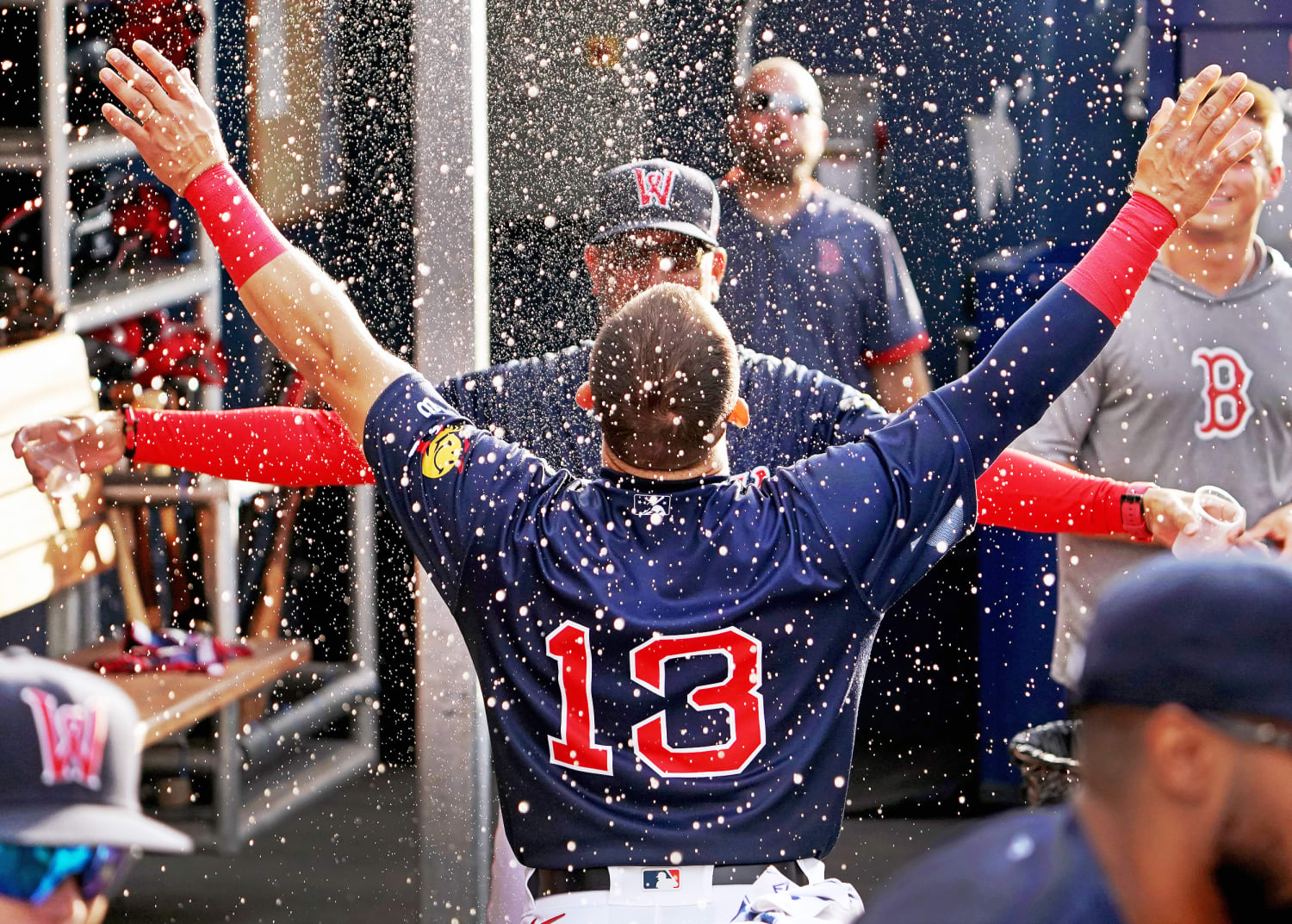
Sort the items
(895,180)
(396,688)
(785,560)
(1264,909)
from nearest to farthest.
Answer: (1264,909), (785,560), (396,688), (895,180)

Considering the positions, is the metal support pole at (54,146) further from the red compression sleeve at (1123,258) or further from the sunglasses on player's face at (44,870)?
the sunglasses on player's face at (44,870)

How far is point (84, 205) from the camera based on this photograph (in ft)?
15.7

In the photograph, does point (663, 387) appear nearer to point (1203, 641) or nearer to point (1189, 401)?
point (1203, 641)

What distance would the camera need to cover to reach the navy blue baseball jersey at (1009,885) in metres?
1.09

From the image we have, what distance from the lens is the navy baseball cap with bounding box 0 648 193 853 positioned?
1397mm

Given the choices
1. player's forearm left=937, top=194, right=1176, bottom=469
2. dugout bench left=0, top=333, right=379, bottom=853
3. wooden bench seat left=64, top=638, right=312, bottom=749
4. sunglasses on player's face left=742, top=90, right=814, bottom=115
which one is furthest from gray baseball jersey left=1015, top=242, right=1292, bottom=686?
dugout bench left=0, top=333, right=379, bottom=853

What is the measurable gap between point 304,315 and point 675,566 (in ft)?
2.02

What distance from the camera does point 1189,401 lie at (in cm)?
369

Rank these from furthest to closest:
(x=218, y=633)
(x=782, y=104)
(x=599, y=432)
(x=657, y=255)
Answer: (x=218, y=633) → (x=782, y=104) → (x=657, y=255) → (x=599, y=432)

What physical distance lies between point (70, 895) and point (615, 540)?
951 millimetres

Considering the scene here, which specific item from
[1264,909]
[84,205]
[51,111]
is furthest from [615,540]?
[84,205]

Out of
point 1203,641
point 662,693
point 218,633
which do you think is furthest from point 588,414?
point 218,633

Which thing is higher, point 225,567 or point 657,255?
point 657,255

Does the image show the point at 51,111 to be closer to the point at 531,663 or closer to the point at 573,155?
the point at 573,155
